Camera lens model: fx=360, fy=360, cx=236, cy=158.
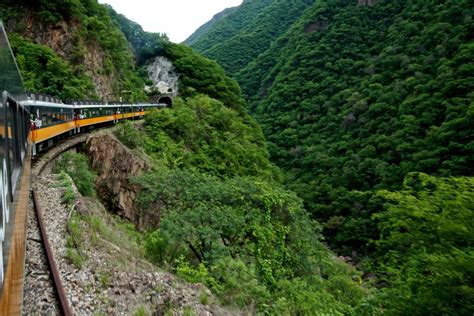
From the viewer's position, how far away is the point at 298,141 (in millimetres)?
57531

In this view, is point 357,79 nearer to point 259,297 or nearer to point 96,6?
point 96,6

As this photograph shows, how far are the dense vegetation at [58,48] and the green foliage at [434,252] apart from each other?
27.9m

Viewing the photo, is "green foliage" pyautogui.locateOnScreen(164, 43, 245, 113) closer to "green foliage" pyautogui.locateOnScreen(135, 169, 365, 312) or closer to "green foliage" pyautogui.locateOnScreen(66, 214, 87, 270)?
"green foliage" pyautogui.locateOnScreen(135, 169, 365, 312)

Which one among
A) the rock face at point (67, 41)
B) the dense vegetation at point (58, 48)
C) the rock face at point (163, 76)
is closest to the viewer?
the dense vegetation at point (58, 48)

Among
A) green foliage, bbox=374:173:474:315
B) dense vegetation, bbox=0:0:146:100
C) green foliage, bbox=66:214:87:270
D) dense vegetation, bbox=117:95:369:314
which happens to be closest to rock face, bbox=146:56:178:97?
dense vegetation, bbox=0:0:146:100

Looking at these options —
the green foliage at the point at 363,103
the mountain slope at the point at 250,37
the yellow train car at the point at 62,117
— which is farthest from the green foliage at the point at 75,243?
the mountain slope at the point at 250,37

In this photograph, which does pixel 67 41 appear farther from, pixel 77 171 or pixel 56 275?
pixel 56 275

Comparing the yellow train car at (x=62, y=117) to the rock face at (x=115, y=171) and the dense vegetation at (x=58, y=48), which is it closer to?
the rock face at (x=115, y=171)

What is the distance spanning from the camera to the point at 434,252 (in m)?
5.68

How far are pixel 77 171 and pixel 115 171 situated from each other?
11.5 feet

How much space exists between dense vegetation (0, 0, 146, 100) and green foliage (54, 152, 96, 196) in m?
16.4

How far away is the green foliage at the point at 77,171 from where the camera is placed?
40.9 ft

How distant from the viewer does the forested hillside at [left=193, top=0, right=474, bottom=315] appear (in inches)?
231

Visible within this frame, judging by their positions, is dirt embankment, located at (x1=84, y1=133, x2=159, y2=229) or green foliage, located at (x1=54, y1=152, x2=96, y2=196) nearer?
green foliage, located at (x1=54, y1=152, x2=96, y2=196)
